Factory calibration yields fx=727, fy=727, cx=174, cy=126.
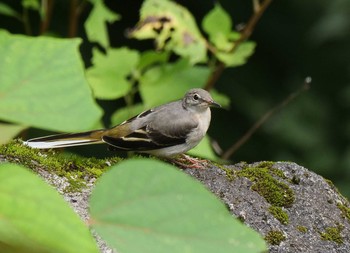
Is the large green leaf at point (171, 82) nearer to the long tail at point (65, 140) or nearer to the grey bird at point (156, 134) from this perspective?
the grey bird at point (156, 134)

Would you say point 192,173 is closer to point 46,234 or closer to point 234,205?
point 234,205

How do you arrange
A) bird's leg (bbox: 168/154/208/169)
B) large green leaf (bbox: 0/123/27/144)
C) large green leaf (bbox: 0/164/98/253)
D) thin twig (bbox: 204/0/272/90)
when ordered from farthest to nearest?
1. thin twig (bbox: 204/0/272/90)
2. bird's leg (bbox: 168/154/208/169)
3. large green leaf (bbox: 0/123/27/144)
4. large green leaf (bbox: 0/164/98/253)

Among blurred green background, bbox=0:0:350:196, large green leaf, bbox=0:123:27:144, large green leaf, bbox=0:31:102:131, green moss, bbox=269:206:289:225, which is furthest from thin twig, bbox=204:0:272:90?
large green leaf, bbox=0:31:102:131

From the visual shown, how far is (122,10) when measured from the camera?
6934 mm

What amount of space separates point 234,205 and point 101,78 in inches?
80.7

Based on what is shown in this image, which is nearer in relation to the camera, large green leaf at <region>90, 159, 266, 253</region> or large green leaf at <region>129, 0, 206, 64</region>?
large green leaf at <region>90, 159, 266, 253</region>

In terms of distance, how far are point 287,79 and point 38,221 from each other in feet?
22.3

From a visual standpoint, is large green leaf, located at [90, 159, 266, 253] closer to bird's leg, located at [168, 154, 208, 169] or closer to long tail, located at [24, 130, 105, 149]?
long tail, located at [24, 130, 105, 149]

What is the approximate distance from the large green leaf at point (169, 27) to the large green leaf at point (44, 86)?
3.74 meters

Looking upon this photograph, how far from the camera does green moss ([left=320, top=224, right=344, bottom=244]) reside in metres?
2.39

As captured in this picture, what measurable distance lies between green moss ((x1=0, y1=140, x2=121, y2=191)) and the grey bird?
66 cm

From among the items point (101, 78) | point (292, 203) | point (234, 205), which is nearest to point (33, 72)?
point (234, 205)

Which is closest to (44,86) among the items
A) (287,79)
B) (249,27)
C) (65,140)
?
(65,140)

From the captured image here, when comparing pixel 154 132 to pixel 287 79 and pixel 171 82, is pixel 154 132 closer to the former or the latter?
pixel 171 82
